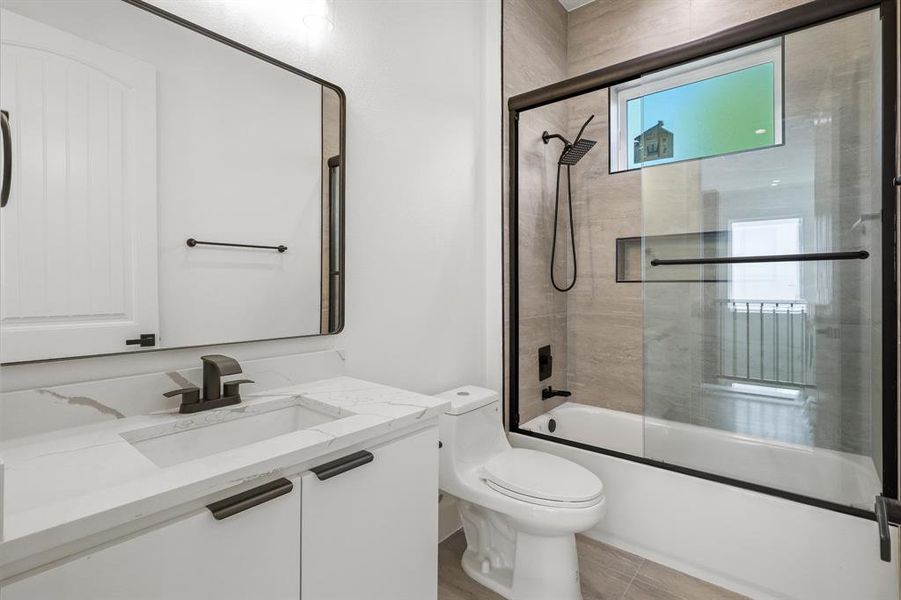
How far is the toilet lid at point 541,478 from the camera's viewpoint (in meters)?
1.53

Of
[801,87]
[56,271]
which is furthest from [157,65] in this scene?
[801,87]

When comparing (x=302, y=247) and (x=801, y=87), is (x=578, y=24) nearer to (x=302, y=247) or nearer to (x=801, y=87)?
(x=801, y=87)

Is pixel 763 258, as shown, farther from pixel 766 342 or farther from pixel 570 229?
pixel 570 229

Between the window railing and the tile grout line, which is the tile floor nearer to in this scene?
the tile grout line

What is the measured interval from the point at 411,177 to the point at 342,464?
123 centimetres

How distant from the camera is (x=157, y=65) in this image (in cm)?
110

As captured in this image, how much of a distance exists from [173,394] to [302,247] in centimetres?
57

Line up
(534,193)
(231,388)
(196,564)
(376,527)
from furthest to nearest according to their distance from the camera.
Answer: (534,193)
(231,388)
(376,527)
(196,564)

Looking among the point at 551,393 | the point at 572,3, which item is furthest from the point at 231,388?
the point at 572,3

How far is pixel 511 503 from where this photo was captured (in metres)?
1.55

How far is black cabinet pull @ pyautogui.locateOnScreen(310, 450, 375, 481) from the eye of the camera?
0.91m

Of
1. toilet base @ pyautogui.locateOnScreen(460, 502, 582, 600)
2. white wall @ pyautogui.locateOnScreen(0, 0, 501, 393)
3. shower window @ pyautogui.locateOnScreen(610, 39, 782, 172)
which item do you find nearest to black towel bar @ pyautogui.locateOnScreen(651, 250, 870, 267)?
shower window @ pyautogui.locateOnScreen(610, 39, 782, 172)

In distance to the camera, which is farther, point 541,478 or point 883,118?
point 541,478

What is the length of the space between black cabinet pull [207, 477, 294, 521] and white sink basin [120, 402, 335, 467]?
1.10 ft
